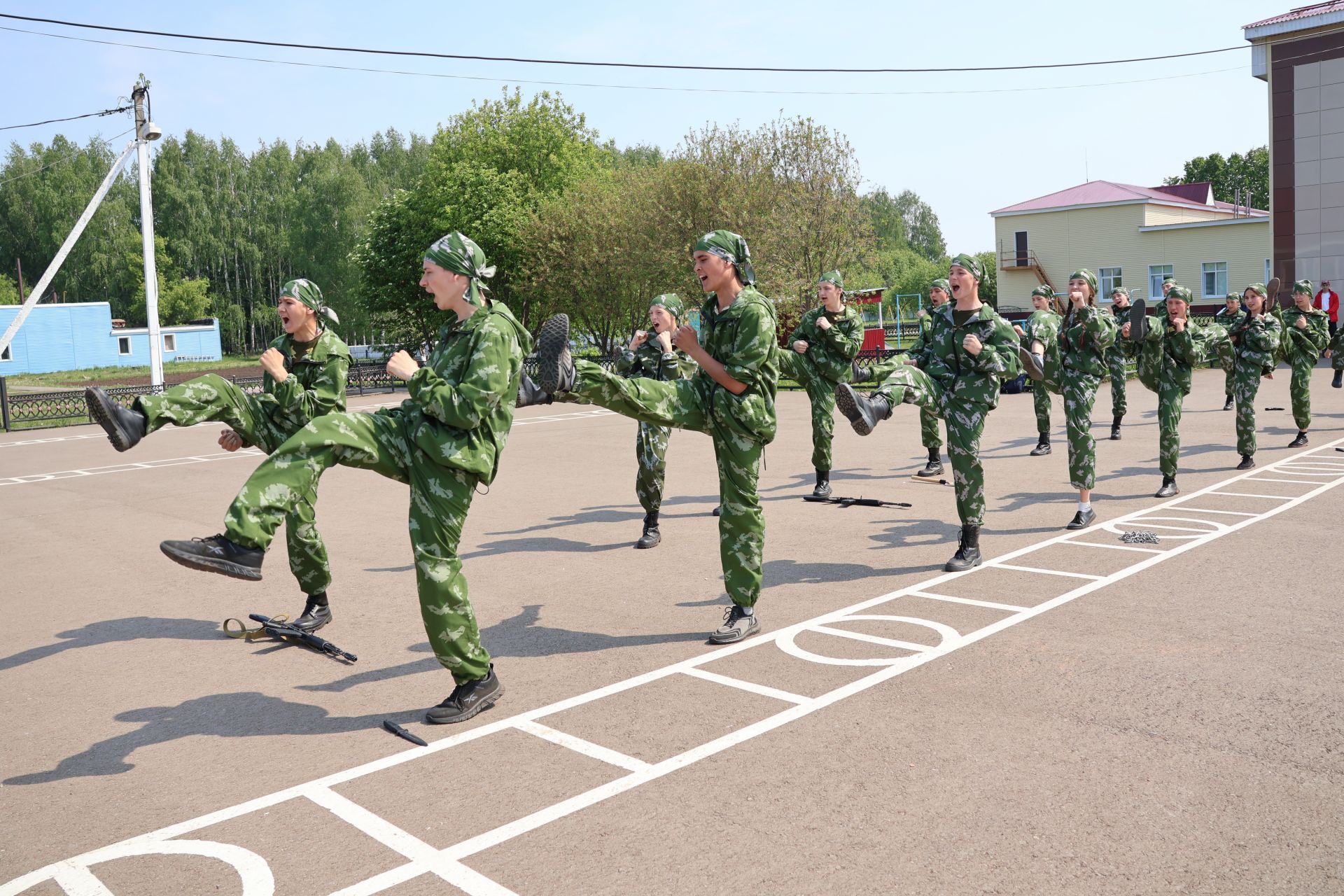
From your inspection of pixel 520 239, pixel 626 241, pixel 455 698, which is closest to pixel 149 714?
pixel 455 698

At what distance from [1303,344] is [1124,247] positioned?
147 feet

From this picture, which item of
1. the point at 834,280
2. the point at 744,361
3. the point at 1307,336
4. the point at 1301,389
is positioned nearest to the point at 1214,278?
the point at 1301,389

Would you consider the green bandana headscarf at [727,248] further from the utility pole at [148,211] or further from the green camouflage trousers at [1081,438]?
the utility pole at [148,211]

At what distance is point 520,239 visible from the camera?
44719 millimetres

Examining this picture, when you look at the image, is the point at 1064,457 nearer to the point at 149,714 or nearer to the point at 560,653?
the point at 560,653

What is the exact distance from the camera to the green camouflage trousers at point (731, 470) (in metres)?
5.88

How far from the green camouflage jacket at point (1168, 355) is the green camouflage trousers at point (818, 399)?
11.0 ft

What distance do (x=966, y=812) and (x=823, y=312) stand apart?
8.40 meters

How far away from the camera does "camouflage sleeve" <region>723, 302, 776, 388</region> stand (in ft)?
19.8

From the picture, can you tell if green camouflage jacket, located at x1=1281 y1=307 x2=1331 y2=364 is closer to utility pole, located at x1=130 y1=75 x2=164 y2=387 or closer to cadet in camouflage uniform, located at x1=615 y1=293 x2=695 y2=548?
cadet in camouflage uniform, located at x1=615 y1=293 x2=695 y2=548

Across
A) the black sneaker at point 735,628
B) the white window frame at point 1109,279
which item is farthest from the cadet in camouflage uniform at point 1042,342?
the white window frame at point 1109,279

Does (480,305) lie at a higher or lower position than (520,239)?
lower

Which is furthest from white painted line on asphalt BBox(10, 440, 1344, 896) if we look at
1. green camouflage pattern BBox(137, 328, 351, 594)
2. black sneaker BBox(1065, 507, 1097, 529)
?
green camouflage pattern BBox(137, 328, 351, 594)

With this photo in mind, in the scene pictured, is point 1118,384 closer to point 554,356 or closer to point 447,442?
point 554,356
